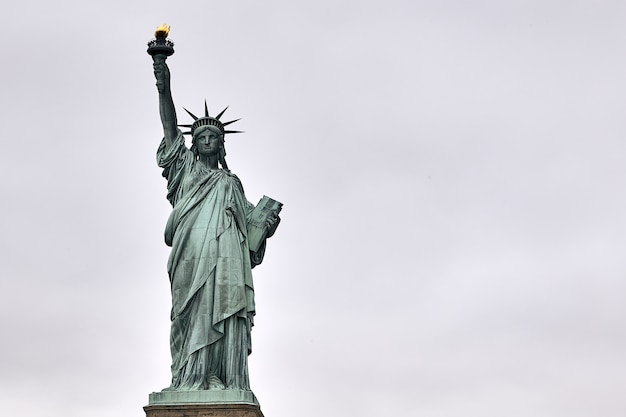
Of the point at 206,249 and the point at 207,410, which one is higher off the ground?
the point at 206,249

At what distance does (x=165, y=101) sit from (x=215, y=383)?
6.25 meters

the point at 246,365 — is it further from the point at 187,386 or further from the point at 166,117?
the point at 166,117

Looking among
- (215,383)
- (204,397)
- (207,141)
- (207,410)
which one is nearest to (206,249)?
(207,141)

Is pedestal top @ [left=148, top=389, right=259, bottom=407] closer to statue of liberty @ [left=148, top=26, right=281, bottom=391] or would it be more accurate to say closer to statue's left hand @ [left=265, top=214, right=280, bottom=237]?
statue of liberty @ [left=148, top=26, right=281, bottom=391]

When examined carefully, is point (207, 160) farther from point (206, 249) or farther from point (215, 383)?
point (215, 383)

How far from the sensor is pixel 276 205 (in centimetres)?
2916

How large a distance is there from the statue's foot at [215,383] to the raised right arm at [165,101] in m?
5.32

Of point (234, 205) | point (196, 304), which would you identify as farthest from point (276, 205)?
point (196, 304)

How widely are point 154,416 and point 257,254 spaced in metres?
4.43

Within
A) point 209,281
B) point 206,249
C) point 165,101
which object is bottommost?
point 209,281

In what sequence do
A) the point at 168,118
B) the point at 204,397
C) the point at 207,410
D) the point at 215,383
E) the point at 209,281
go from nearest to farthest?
the point at 207,410
the point at 204,397
the point at 215,383
the point at 209,281
the point at 168,118

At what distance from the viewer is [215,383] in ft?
88.5

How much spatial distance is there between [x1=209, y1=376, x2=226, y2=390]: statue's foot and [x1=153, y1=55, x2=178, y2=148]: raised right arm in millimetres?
5316

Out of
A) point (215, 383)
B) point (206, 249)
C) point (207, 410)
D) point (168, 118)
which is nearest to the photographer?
point (207, 410)
